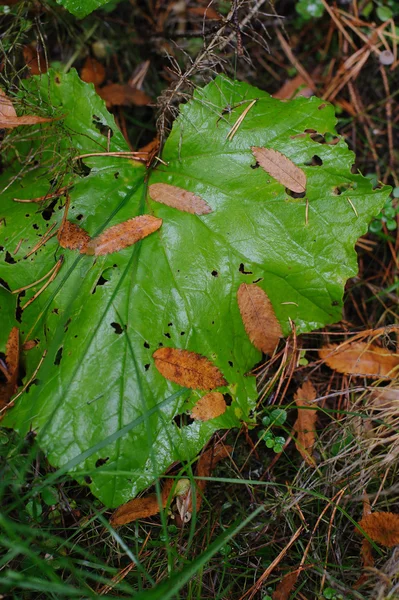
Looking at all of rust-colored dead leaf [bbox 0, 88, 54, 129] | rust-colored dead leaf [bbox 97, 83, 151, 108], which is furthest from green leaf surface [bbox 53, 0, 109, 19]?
rust-colored dead leaf [bbox 97, 83, 151, 108]

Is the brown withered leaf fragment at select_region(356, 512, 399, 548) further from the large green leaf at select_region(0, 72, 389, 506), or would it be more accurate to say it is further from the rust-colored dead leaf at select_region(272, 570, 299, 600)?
the large green leaf at select_region(0, 72, 389, 506)

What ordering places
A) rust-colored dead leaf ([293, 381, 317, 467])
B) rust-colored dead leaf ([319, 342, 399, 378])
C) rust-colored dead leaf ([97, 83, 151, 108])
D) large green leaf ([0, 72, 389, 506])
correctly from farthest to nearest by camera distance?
rust-colored dead leaf ([97, 83, 151, 108])
rust-colored dead leaf ([319, 342, 399, 378])
rust-colored dead leaf ([293, 381, 317, 467])
large green leaf ([0, 72, 389, 506])

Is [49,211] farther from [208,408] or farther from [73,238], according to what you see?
[208,408]

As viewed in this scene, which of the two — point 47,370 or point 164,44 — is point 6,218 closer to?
point 47,370

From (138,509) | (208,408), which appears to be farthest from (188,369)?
(138,509)

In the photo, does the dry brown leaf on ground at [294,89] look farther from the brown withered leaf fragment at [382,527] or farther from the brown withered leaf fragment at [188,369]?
the brown withered leaf fragment at [382,527]
